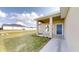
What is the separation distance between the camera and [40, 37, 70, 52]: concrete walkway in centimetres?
296

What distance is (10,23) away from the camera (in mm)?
2988

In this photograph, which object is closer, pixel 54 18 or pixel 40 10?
pixel 40 10

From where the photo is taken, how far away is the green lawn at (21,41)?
3.01m

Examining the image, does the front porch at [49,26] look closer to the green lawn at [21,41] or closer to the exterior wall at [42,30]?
the exterior wall at [42,30]

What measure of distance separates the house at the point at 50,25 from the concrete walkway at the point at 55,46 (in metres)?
0.12

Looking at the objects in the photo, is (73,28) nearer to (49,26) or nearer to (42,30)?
(49,26)

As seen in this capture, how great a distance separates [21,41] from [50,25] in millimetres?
722

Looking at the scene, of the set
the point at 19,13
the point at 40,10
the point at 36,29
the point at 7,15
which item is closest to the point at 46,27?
the point at 36,29

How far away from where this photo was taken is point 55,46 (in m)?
3.08

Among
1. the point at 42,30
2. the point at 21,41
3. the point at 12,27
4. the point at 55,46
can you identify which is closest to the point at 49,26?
the point at 42,30

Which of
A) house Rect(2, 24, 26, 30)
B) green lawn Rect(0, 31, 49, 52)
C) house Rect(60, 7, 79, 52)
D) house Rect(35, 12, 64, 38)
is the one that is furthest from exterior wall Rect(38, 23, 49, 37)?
house Rect(60, 7, 79, 52)
